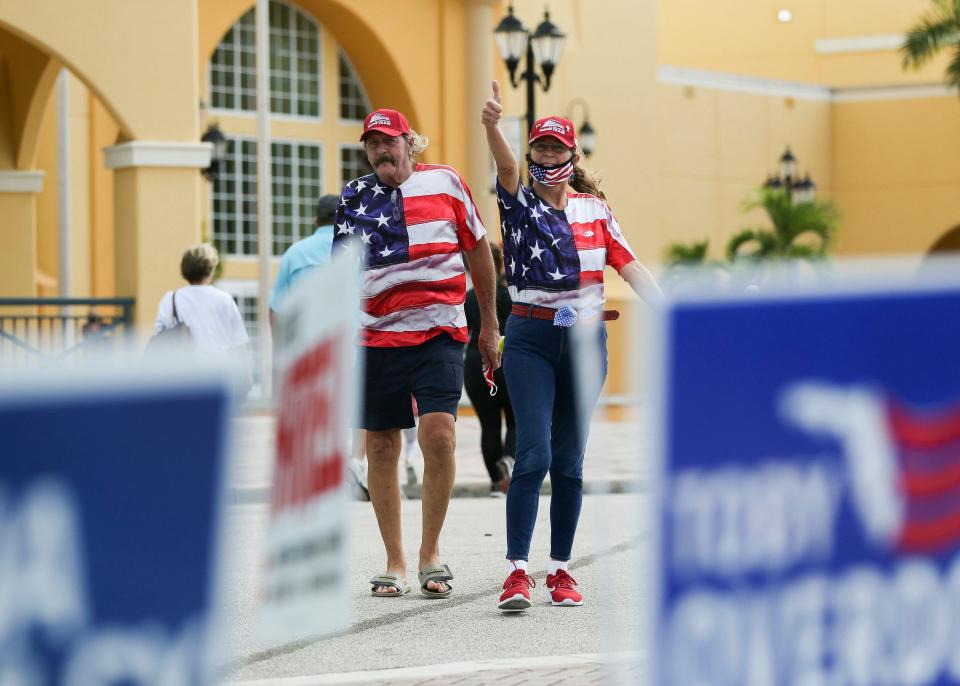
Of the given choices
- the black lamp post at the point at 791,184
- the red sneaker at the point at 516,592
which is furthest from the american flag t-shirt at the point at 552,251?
the black lamp post at the point at 791,184

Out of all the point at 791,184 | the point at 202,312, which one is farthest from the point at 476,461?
the point at 791,184

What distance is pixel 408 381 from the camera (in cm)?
683

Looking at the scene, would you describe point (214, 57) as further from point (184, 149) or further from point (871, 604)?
point (871, 604)

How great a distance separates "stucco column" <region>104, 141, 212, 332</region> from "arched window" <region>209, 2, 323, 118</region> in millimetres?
15020

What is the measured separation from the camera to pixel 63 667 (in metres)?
2.11

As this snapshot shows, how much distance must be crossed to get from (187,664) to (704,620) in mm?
688

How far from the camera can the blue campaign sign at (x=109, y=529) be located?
205cm

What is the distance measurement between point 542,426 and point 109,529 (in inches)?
173

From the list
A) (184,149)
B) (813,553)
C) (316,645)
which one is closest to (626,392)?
(813,553)

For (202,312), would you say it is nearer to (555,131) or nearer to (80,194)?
→ (555,131)

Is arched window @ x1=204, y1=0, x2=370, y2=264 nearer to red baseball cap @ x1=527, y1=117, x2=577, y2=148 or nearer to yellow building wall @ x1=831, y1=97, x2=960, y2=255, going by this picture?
yellow building wall @ x1=831, y1=97, x2=960, y2=255

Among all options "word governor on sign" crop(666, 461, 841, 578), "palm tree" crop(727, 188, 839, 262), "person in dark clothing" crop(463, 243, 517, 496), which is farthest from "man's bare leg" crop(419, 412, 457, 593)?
"palm tree" crop(727, 188, 839, 262)

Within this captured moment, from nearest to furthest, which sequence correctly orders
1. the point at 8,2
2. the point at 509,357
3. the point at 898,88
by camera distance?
the point at 509,357
the point at 8,2
the point at 898,88

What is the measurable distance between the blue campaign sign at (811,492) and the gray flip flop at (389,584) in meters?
4.43
